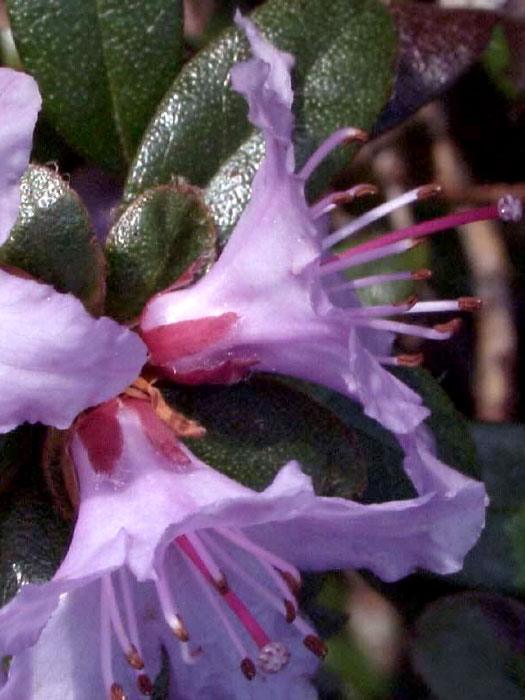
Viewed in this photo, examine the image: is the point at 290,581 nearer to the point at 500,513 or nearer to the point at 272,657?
the point at 272,657

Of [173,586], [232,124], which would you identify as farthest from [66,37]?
[173,586]

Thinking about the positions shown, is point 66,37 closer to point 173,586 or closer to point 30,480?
point 30,480

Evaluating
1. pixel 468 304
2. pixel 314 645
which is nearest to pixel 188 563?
pixel 314 645

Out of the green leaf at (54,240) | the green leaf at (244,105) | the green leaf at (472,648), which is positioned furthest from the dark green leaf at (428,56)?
the green leaf at (472,648)

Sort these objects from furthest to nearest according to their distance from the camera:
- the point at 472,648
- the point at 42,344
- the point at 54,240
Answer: the point at 472,648
the point at 54,240
the point at 42,344

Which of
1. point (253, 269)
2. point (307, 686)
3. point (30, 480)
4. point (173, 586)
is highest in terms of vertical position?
point (253, 269)

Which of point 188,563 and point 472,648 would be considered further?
point 472,648
